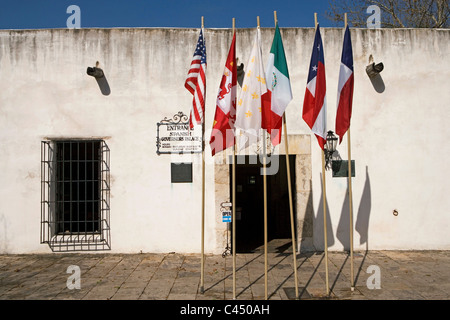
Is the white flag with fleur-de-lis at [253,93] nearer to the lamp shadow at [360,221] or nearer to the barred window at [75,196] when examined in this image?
the lamp shadow at [360,221]

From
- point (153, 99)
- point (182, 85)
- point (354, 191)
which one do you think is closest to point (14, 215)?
point (153, 99)

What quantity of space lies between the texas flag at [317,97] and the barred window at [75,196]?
4.24 metres

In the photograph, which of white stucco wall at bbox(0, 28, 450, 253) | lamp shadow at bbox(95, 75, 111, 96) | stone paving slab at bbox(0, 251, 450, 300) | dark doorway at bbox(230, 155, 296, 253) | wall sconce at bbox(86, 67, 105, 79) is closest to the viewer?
stone paving slab at bbox(0, 251, 450, 300)

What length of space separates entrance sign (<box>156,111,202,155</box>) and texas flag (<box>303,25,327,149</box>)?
2.80 meters

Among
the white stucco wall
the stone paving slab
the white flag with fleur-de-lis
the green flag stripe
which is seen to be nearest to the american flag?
the white flag with fleur-de-lis

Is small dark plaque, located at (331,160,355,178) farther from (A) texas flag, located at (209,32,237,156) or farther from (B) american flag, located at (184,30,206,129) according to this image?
(B) american flag, located at (184,30,206,129)

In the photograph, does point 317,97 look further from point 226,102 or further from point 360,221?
point 360,221

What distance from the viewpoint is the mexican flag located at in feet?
16.8

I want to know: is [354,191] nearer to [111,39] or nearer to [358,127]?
[358,127]

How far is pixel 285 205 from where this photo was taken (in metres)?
11.0
